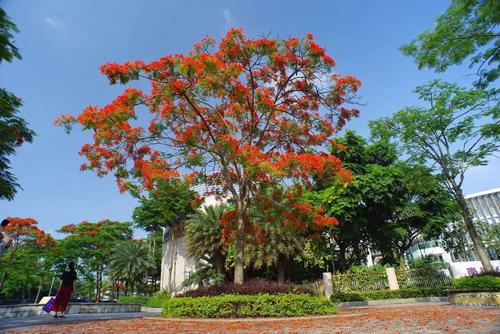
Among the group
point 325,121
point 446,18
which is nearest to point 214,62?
point 325,121

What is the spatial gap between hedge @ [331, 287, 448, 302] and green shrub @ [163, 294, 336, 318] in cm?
985

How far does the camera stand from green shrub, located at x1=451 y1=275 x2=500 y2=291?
1190 centimetres

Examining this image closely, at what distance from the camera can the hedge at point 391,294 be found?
19.9m

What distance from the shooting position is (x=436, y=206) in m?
26.8

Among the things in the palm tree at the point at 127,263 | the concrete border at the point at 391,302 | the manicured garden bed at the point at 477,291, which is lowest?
the concrete border at the point at 391,302

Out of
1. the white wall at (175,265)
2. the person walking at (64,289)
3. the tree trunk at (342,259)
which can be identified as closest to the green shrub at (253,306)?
the person walking at (64,289)

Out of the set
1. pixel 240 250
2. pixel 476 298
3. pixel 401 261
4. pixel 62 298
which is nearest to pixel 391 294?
pixel 401 261

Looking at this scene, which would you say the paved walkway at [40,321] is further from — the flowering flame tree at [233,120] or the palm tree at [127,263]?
the palm tree at [127,263]

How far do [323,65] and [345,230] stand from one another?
1632 cm

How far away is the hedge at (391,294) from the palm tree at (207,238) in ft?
38.2

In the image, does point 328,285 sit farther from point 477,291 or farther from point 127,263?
point 127,263

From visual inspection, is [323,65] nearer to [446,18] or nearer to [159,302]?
[446,18]

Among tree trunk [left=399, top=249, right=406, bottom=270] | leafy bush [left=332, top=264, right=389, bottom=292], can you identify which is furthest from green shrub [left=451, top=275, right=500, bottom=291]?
tree trunk [left=399, top=249, right=406, bottom=270]

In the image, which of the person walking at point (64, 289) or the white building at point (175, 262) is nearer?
the person walking at point (64, 289)
